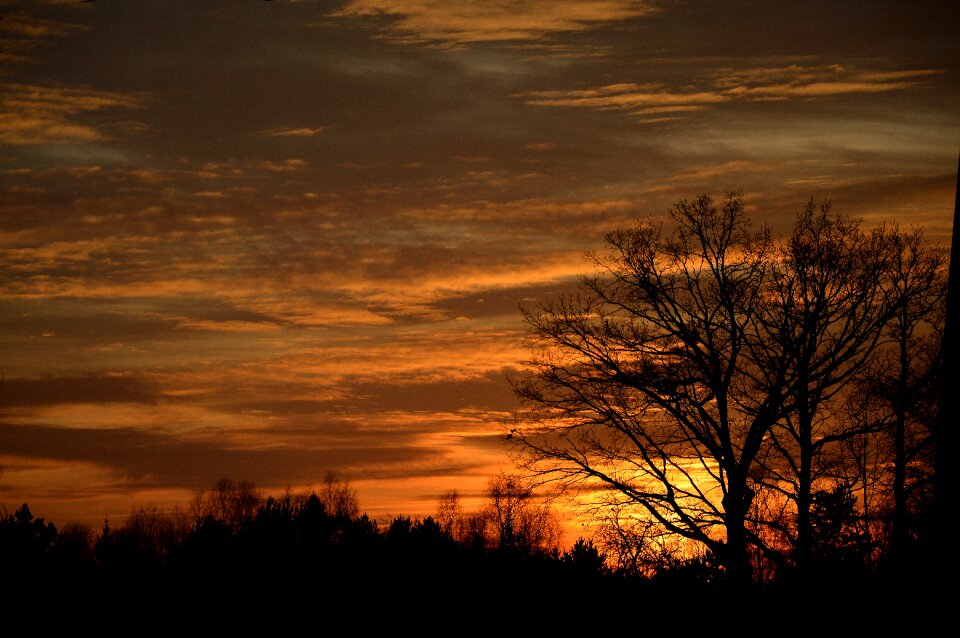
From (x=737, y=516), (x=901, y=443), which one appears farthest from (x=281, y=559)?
(x=901, y=443)

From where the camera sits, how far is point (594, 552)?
15.1 m

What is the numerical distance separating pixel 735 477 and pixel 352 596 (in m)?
17.3

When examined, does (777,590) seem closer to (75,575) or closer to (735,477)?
(75,575)

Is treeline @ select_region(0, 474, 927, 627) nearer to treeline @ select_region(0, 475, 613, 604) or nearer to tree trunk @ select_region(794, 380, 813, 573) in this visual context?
treeline @ select_region(0, 475, 613, 604)

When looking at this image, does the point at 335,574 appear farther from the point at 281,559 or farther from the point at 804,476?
the point at 804,476

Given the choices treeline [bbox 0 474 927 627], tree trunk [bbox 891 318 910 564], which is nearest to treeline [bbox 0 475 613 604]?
treeline [bbox 0 474 927 627]

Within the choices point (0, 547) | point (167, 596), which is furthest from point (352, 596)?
point (0, 547)

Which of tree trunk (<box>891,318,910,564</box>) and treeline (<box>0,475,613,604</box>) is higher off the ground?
tree trunk (<box>891,318,910,564</box>)

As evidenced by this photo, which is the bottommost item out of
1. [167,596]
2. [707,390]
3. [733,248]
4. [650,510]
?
[167,596]

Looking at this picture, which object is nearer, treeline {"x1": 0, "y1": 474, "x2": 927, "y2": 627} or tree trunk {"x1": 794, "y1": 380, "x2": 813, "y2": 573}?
treeline {"x1": 0, "y1": 474, "x2": 927, "y2": 627}

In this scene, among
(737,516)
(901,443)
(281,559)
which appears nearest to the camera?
(281,559)

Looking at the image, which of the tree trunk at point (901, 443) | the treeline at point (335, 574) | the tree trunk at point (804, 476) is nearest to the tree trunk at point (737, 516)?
the tree trunk at point (804, 476)

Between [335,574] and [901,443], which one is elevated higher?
[901,443]

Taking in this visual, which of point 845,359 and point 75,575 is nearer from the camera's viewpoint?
point 75,575
